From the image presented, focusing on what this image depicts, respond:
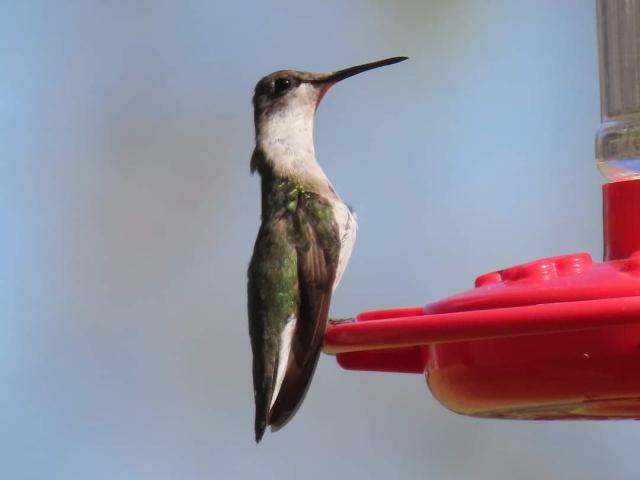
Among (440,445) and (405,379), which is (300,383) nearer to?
(440,445)

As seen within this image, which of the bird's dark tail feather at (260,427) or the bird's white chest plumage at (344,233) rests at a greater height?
the bird's white chest plumage at (344,233)

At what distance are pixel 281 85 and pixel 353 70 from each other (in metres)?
0.86

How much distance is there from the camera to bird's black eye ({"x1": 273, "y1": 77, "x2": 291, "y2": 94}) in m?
6.10

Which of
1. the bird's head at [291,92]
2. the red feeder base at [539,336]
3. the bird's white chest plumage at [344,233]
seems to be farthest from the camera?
the bird's head at [291,92]

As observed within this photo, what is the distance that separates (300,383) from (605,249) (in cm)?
163

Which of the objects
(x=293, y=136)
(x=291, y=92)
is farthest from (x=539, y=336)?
(x=291, y=92)

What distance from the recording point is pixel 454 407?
335 centimetres

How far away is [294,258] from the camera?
526cm

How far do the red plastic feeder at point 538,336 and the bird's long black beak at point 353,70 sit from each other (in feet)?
5.07

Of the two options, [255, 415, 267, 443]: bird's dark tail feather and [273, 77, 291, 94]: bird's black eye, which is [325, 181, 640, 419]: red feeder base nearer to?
[255, 415, 267, 443]: bird's dark tail feather

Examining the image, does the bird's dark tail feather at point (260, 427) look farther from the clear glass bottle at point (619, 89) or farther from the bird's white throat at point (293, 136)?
the clear glass bottle at point (619, 89)

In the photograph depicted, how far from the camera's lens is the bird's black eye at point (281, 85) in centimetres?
610

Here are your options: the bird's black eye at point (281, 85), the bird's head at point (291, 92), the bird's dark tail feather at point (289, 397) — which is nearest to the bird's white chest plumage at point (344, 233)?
the bird's dark tail feather at point (289, 397)

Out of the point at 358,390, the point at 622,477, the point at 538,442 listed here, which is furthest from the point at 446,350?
the point at 358,390
